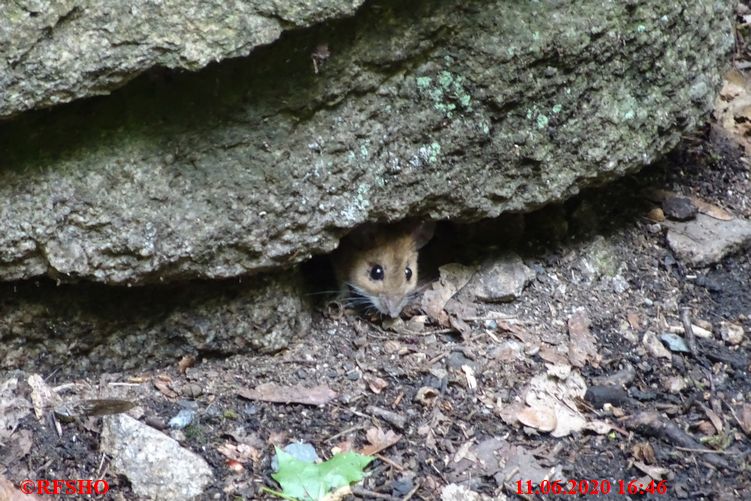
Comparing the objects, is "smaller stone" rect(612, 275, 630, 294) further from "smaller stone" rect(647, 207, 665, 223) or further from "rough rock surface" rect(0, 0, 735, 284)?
"rough rock surface" rect(0, 0, 735, 284)

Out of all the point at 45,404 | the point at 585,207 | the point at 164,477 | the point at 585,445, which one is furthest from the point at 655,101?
the point at 45,404

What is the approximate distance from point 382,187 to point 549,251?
154 cm

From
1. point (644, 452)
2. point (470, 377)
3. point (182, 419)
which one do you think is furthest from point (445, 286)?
point (182, 419)

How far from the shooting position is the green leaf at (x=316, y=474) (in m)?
3.73

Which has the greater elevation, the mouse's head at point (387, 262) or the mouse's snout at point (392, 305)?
the mouse's head at point (387, 262)

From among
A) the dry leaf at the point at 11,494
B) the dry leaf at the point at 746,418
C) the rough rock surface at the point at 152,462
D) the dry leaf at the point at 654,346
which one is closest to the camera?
the dry leaf at the point at 11,494

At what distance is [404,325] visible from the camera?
5176 millimetres

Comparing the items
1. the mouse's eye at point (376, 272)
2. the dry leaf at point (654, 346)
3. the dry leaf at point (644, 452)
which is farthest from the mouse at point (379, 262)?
the dry leaf at point (644, 452)

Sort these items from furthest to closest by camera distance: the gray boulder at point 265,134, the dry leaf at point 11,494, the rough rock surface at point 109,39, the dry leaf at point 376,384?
the dry leaf at point 376,384, the dry leaf at point 11,494, the gray boulder at point 265,134, the rough rock surface at point 109,39

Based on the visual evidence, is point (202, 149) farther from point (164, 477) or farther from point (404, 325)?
point (404, 325)

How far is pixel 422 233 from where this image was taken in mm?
5543

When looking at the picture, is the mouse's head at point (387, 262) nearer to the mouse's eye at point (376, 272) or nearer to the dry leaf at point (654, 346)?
the mouse's eye at point (376, 272)

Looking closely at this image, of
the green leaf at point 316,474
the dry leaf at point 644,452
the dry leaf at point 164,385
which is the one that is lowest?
the dry leaf at point 644,452

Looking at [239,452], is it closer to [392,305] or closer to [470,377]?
[470,377]
